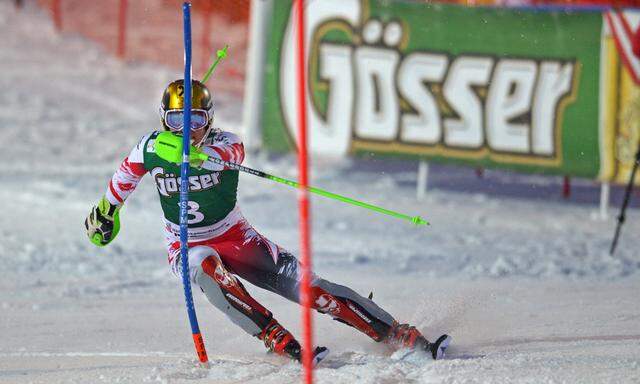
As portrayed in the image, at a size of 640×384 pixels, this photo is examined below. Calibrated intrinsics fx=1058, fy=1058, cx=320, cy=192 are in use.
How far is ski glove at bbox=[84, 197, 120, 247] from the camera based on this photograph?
21.0 feet

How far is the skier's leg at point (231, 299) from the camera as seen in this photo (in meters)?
6.07

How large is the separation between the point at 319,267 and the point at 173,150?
375 cm

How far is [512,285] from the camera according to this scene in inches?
348

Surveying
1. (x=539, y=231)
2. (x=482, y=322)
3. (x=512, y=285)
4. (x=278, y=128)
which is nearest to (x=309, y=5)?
(x=278, y=128)

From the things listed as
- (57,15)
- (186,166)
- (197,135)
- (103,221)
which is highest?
(57,15)

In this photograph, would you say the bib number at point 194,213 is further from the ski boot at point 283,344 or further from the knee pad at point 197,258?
the ski boot at point 283,344

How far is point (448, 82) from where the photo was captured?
11.8 m

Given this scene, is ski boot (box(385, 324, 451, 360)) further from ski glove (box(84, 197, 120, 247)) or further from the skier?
ski glove (box(84, 197, 120, 247))

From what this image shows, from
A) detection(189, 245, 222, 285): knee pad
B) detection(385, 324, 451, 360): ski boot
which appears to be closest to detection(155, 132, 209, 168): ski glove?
detection(189, 245, 222, 285): knee pad

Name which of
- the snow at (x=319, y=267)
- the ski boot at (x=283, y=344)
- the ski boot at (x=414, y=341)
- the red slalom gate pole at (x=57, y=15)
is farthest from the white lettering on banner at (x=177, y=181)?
the red slalom gate pole at (x=57, y=15)

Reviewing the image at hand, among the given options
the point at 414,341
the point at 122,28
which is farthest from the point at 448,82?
the point at 122,28

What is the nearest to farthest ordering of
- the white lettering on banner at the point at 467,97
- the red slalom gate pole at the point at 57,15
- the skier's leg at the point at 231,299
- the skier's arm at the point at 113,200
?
the skier's leg at the point at 231,299, the skier's arm at the point at 113,200, the white lettering on banner at the point at 467,97, the red slalom gate pole at the point at 57,15

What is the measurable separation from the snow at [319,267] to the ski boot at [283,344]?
0.10 metres

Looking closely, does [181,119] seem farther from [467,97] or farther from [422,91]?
[467,97]
